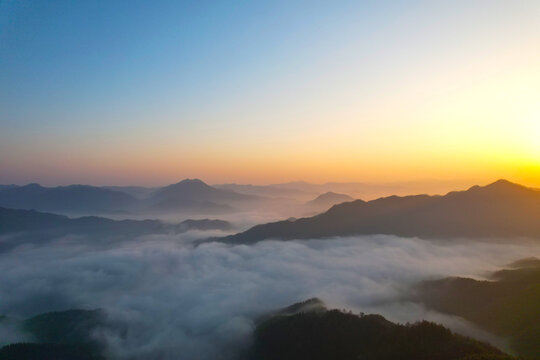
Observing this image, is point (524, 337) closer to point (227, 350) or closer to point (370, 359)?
point (370, 359)

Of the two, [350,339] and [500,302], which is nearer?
[350,339]

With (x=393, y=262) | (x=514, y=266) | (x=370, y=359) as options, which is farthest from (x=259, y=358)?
(x=514, y=266)

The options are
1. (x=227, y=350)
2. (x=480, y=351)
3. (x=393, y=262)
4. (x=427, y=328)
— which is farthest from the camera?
Result: (x=393, y=262)

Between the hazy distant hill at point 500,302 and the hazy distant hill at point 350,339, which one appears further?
the hazy distant hill at point 500,302

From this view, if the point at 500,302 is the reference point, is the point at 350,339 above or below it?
below
